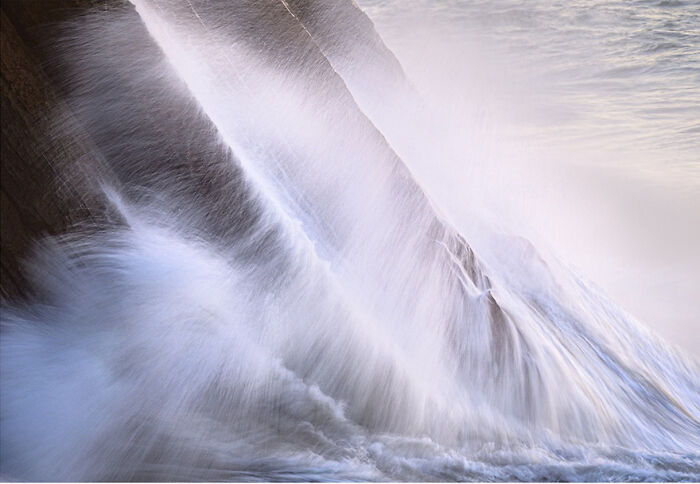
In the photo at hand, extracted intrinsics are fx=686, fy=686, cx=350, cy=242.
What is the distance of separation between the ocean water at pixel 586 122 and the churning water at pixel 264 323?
2.94 feet

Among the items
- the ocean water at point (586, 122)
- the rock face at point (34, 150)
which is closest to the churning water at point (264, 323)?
the rock face at point (34, 150)

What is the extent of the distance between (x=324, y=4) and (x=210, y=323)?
7.53ft

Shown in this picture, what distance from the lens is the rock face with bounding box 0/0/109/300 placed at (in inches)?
70.0

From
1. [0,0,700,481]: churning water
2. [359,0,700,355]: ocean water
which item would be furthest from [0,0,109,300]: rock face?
[359,0,700,355]: ocean water

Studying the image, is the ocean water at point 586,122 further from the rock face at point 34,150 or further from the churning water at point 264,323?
the rock face at point 34,150

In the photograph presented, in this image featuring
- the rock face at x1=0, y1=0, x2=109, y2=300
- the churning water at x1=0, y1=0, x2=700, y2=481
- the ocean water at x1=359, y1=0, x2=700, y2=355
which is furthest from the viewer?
the ocean water at x1=359, y1=0, x2=700, y2=355

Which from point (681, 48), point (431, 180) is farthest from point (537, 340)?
point (681, 48)

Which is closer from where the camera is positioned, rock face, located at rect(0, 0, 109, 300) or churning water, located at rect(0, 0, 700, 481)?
rock face, located at rect(0, 0, 109, 300)

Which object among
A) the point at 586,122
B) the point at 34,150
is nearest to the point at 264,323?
the point at 34,150

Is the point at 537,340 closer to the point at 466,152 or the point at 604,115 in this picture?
the point at 466,152

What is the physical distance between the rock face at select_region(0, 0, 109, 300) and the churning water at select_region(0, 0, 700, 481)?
0.19 feet

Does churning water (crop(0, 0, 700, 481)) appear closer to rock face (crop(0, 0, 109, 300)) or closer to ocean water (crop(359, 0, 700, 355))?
rock face (crop(0, 0, 109, 300))

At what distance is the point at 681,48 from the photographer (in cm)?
563

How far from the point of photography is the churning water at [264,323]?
188 cm
